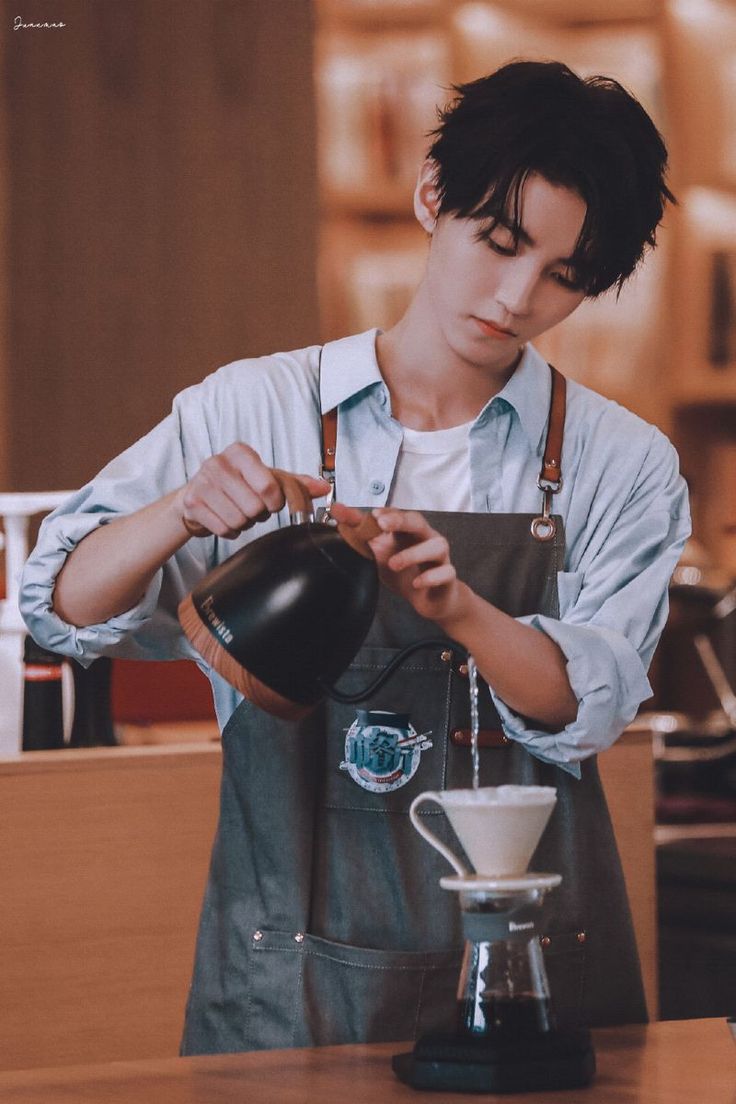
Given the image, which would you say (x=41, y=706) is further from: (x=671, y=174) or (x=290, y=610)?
(x=671, y=174)

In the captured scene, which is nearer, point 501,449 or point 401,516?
point 401,516

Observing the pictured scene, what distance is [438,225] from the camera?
58.1 inches

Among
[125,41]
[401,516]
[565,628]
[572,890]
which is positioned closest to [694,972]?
[572,890]

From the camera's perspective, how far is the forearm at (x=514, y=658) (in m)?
1.31

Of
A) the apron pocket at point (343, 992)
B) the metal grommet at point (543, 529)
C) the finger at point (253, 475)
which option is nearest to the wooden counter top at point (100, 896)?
the apron pocket at point (343, 992)

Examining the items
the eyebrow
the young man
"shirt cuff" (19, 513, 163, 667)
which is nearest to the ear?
the young man

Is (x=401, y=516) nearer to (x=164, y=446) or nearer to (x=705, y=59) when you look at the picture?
(x=164, y=446)

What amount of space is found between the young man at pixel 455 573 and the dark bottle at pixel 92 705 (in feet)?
2.10

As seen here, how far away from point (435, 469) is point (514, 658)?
282mm

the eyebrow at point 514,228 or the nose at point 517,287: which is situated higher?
the eyebrow at point 514,228

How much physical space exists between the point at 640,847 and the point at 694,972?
0.66m

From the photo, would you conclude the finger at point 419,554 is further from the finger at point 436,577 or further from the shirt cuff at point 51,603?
the shirt cuff at point 51,603

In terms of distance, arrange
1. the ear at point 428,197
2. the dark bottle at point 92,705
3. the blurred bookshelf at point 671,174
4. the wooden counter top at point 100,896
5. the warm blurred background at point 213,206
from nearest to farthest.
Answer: the ear at point 428,197 → the wooden counter top at point 100,896 → the dark bottle at point 92,705 → the warm blurred background at point 213,206 → the blurred bookshelf at point 671,174

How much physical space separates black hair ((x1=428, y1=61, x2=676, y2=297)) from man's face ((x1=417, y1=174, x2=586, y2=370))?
0.04ft
